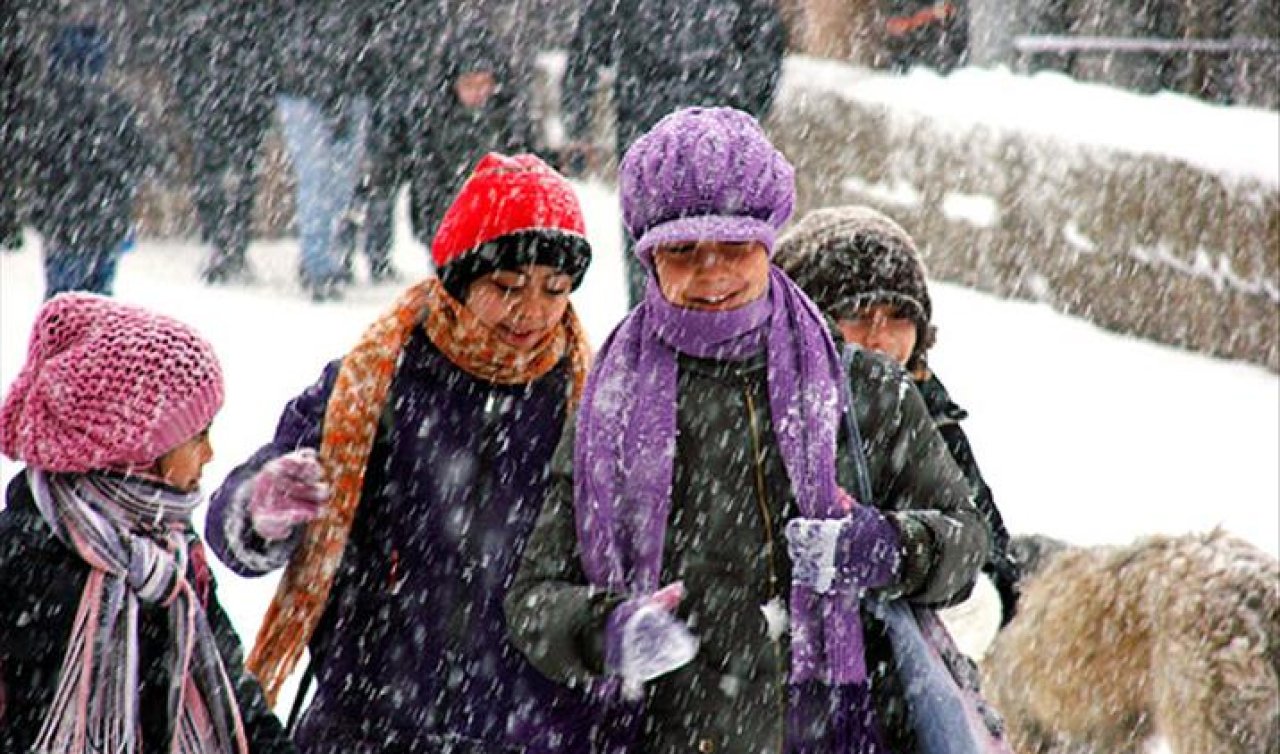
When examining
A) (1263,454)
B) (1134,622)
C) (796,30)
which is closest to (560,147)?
(796,30)

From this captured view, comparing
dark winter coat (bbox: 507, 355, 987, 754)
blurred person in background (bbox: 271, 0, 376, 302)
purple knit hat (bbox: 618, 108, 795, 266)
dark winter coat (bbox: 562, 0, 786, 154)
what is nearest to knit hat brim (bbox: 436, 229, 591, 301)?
purple knit hat (bbox: 618, 108, 795, 266)

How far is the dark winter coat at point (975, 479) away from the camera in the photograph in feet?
12.1

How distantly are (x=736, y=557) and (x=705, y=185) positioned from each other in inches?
19.4

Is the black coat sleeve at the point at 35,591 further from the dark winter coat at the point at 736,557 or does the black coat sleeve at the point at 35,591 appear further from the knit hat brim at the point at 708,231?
the knit hat brim at the point at 708,231

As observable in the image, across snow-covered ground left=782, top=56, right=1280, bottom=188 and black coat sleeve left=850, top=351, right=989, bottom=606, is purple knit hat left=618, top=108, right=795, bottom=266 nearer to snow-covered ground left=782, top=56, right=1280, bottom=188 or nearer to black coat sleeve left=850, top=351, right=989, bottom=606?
black coat sleeve left=850, top=351, right=989, bottom=606

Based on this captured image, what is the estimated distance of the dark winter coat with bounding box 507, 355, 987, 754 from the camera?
109 inches

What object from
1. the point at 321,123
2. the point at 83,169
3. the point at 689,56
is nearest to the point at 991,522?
the point at 689,56

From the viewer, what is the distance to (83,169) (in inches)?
297

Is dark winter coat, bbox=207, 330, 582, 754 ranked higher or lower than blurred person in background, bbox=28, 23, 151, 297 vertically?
higher

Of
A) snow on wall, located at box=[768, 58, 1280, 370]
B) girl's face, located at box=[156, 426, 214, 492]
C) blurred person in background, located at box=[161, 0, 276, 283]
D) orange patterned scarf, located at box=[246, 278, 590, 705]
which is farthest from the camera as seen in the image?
blurred person in background, located at box=[161, 0, 276, 283]

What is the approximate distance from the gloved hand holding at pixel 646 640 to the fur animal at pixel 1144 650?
1.96 m

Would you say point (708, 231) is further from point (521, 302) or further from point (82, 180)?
point (82, 180)

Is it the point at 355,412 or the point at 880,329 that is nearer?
the point at 355,412

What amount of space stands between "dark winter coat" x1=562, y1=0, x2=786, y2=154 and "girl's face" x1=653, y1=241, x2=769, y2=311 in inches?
171
